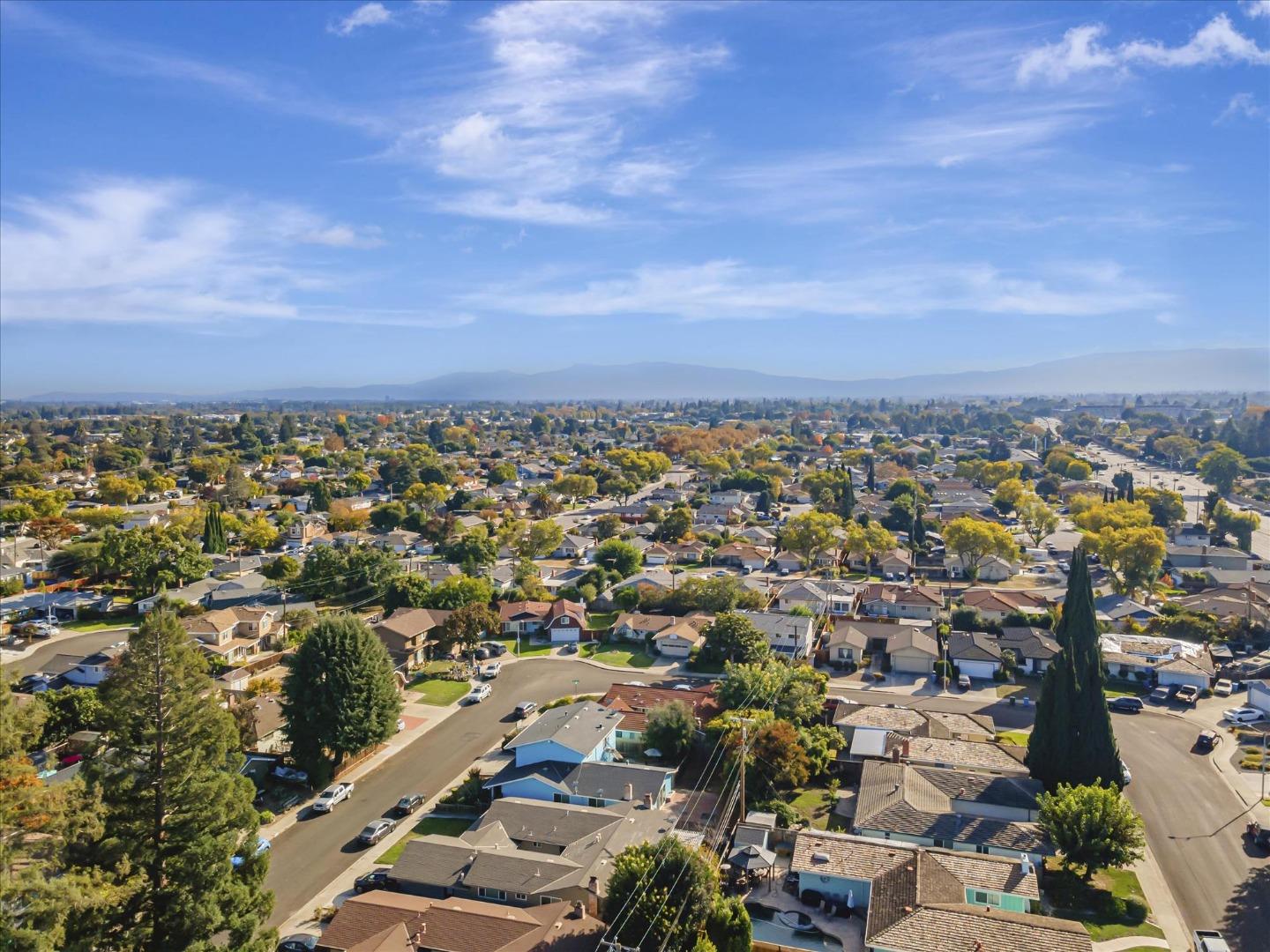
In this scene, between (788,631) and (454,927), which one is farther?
(788,631)

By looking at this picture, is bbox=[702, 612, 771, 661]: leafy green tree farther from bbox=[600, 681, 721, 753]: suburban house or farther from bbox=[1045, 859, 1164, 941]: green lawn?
bbox=[1045, 859, 1164, 941]: green lawn

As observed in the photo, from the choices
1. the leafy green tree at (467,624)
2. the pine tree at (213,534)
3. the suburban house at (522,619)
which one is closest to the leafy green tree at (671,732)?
the leafy green tree at (467,624)

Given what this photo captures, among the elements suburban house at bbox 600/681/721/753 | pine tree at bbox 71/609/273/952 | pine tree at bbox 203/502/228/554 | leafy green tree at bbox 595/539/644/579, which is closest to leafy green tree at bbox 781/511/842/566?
leafy green tree at bbox 595/539/644/579

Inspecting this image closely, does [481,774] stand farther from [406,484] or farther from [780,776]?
[406,484]

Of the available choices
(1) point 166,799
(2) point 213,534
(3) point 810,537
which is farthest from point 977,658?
(2) point 213,534

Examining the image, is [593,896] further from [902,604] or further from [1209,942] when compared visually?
[902,604]

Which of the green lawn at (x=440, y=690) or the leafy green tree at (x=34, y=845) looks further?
the green lawn at (x=440, y=690)

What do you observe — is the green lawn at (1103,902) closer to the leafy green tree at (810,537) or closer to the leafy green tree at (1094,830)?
the leafy green tree at (1094,830)

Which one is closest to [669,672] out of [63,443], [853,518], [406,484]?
[853,518]
